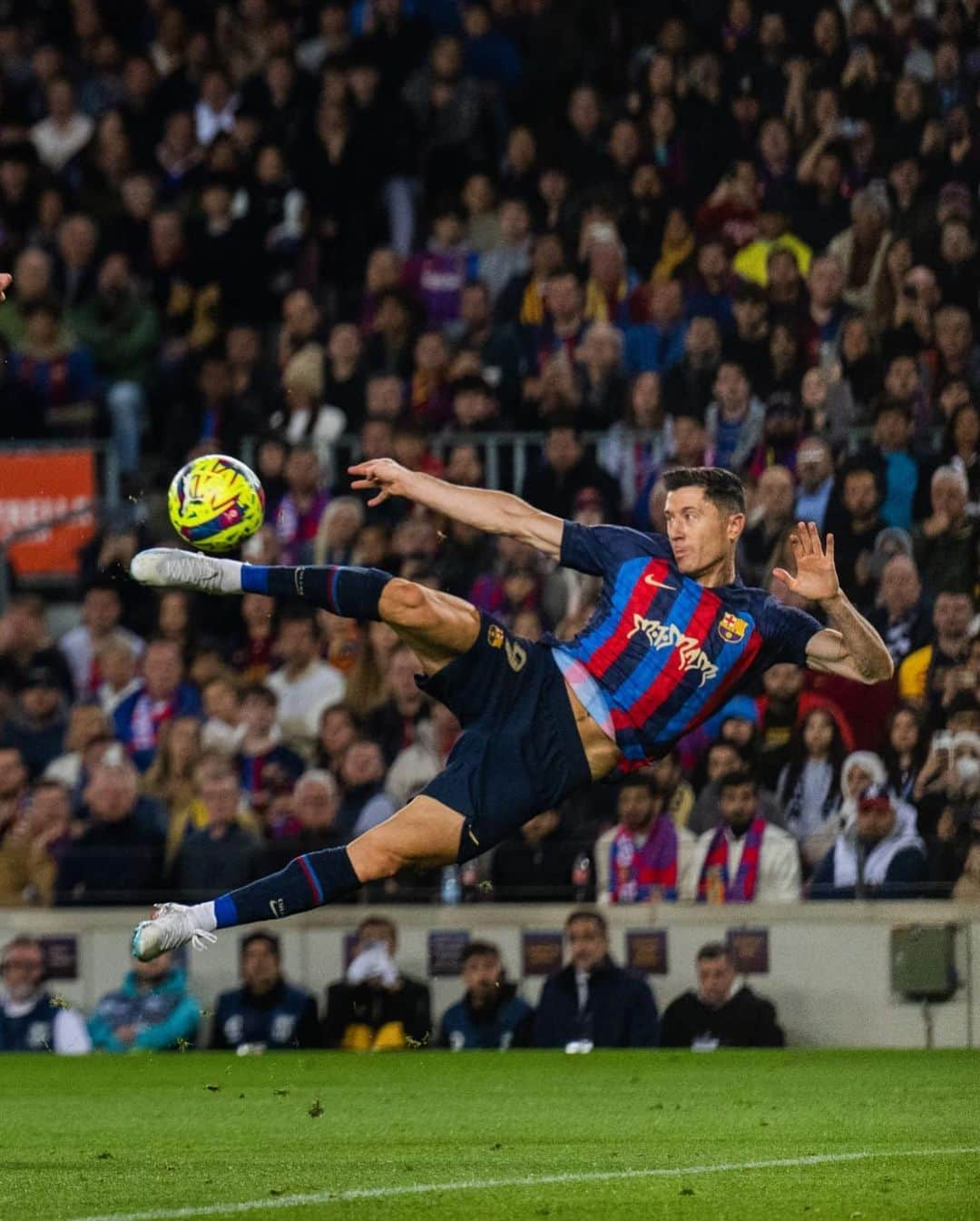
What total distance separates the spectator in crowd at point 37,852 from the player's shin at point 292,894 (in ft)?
19.3

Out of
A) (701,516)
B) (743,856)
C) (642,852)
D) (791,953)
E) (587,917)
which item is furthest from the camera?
(642,852)

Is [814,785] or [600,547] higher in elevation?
[600,547]

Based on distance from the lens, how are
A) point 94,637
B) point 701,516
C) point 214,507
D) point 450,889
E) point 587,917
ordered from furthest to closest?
point 94,637 < point 450,889 < point 587,917 < point 214,507 < point 701,516

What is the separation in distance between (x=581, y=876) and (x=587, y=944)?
2.07ft

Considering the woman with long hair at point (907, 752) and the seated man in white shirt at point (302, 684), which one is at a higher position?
the seated man in white shirt at point (302, 684)

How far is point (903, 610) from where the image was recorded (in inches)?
531

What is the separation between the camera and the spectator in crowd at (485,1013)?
13039 millimetres

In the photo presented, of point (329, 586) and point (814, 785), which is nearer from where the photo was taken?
point (329, 586)

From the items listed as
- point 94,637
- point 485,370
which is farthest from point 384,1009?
point 485,370

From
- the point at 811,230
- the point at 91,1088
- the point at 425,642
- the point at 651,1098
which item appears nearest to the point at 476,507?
the point at 425,642

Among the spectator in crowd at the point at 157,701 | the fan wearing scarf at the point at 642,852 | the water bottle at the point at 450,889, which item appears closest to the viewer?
the fan wearing scarf at the point at 642,852

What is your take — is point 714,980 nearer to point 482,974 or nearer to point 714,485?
point 482,974

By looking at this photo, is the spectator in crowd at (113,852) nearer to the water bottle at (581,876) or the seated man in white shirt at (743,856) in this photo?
the water bottle at (581,876)

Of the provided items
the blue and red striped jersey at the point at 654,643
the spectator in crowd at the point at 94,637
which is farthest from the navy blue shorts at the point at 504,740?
the spectator in crowd at the point at 94,637
